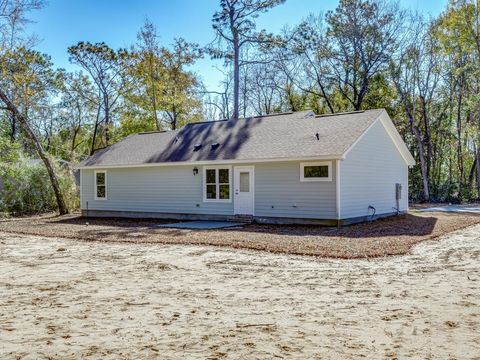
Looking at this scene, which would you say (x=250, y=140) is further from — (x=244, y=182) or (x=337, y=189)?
(x=337, y=189)

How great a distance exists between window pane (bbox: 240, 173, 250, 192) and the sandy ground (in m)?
6.59

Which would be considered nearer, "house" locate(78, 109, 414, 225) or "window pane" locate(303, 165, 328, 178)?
"window pane" locate(303, 165, 328, 178)

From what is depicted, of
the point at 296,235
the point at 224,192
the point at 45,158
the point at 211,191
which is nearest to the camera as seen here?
the point at 296,235

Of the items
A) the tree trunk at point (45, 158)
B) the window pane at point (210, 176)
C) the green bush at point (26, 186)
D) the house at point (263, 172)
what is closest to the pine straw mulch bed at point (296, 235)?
the house at point (263, 172)

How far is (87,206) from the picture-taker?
18.8 metres

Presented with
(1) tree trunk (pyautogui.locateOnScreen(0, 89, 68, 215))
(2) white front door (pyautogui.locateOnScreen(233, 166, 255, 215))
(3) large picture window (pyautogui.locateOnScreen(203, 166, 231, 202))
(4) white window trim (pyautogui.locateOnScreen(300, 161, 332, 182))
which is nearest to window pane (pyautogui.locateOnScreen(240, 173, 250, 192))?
(2) white front door (pyautogui.locateOnScreen(233, 166, 255, 215))

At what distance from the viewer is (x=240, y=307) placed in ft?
16.2

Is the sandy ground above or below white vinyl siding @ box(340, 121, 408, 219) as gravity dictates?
below

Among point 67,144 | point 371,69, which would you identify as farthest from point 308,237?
point 67,144

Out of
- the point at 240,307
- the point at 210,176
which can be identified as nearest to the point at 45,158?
the point at 210,176

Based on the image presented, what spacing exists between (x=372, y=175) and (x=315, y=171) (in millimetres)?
2694

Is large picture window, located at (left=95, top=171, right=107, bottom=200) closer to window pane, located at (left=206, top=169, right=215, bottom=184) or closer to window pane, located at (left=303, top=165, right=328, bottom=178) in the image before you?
window pane, located at (left=206, top=169, right=215, bottom=184)

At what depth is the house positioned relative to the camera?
13.4m

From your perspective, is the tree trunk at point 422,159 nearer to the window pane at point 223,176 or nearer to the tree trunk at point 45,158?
the window pane at point 223,176
